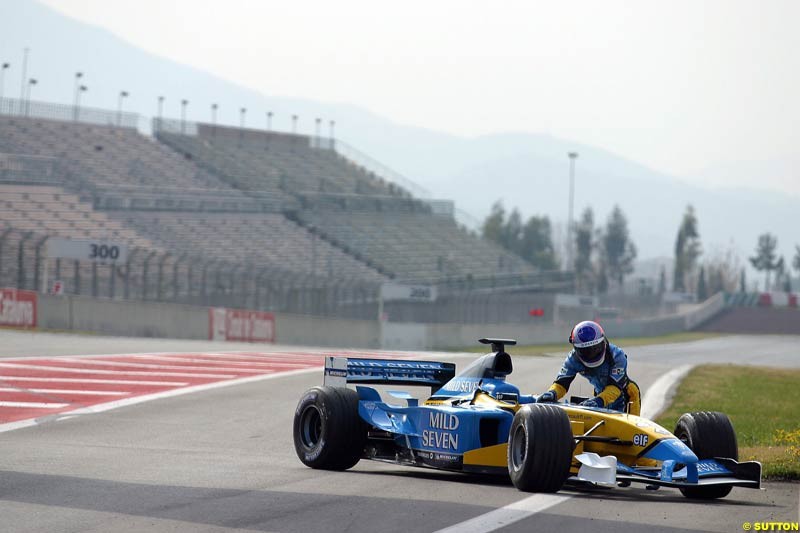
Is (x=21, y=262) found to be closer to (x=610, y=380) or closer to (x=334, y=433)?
(x=334, y=433)

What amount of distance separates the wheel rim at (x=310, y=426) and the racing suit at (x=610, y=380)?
241 cm

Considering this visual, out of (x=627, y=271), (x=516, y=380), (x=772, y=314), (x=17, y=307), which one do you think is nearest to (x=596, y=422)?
(x=516, y=380)

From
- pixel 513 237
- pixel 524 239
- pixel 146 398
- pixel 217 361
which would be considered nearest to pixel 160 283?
pixel 217 361

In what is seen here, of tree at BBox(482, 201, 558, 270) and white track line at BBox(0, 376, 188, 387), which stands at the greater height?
tree at BBox(482, 201, 558, 270)

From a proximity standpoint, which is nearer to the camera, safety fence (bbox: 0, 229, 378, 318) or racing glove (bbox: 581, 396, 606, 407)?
racing glove (bbox: 581, 396, 606, 407)

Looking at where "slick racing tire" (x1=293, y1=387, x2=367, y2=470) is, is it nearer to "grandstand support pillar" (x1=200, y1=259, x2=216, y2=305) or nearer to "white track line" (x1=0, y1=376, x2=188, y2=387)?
"white track line" (x1=0, y1=376, x2=188, y2=387)

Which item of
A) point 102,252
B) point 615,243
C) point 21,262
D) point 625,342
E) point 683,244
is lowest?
point 625,342

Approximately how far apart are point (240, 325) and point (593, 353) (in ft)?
106

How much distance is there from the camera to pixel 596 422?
10430 mm

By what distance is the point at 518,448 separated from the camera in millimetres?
10047

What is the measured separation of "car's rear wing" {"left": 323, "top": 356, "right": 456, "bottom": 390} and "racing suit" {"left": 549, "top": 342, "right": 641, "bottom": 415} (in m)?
1.68

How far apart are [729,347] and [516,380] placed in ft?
137

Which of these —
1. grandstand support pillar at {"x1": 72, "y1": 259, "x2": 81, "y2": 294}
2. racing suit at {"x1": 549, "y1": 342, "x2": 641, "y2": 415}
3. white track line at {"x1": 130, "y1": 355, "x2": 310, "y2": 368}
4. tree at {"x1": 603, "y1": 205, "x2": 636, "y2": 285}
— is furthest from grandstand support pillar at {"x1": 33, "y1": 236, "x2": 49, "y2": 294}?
tree at {"x1": 603, "y1": 205, "x2": 636, "y2": 285}

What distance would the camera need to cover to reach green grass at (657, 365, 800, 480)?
12.2 m
